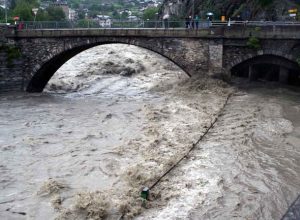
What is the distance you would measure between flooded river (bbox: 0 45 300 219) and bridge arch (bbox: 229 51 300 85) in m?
1.80

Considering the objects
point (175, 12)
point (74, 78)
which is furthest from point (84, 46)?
point (175, 12)

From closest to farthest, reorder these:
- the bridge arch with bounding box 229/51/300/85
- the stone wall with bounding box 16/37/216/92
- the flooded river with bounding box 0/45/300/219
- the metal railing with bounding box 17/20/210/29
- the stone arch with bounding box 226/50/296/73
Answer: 1. the flooded river with bounding box 0/45/300/219
2. the stone arch with bounding box 226/50/296/73
3. the bridge arch with bounding box 229/51/300/85
4. the stone wall with bounding box 16/37/216/92
5. the metal railing with bounding box 17/20/210/29

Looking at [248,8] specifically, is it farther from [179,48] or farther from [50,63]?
[50,63]

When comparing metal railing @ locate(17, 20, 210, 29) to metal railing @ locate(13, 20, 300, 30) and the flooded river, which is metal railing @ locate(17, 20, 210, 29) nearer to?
metal railing @ locate(13, 20, 300, 30)

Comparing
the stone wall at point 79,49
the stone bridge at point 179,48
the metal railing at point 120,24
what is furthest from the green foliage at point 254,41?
the metal railing at point 120,24

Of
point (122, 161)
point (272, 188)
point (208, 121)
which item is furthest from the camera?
point (208, 121)

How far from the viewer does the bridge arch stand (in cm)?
3173

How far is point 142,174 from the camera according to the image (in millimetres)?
17297

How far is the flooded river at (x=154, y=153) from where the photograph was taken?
1488cm

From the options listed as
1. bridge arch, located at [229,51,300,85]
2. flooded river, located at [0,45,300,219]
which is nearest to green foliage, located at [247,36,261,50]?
bridge arch, located at [229,51,300,85]

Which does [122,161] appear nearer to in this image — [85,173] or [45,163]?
[85,173]

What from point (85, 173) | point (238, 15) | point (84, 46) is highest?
point (238, 15)

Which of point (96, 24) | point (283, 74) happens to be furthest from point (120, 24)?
point (283, 74)

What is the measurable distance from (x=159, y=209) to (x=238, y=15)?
35.3m
